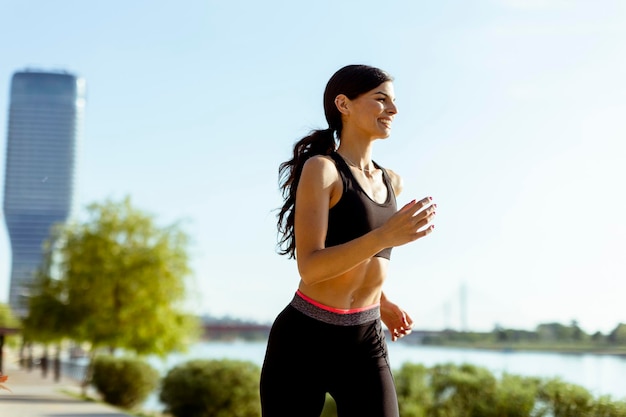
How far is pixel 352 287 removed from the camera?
220 centimetres

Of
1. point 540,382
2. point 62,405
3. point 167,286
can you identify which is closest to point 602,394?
point 540,382

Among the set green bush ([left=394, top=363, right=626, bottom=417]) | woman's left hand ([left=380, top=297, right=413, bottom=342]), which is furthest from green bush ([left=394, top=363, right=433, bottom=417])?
woman's left hand ([left=380, top=297, right=413, bottom=342])

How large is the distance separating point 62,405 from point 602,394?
34.1 feet

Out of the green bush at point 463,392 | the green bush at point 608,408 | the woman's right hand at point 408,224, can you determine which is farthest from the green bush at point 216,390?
the woman's right hand at point 408,224

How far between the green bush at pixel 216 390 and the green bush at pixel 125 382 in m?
5.18

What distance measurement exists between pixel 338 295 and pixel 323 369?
0.21 m

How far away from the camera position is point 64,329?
19.6 metres

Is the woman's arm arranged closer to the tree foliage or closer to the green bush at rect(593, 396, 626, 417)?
the green bush at rect(593, 396, 626, 417)

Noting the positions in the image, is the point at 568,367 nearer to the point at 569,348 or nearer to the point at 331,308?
the point at 569,348

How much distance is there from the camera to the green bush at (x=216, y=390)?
12.0 m

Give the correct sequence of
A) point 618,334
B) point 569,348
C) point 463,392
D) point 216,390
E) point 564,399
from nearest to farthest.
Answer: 1. point 618,334
2. point 564,399
3. point 463,392
4. point 569,348
5. point 216,390

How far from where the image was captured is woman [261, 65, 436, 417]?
2119 mm

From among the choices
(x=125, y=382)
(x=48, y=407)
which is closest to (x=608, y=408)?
(x=48, y=407)

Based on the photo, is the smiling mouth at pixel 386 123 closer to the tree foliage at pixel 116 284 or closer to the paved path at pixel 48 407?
the paved path at pixel 48 407
